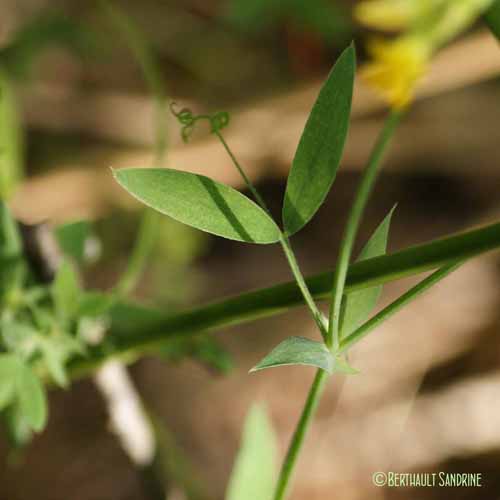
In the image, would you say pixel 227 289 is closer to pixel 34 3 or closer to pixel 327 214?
pixel 327 214

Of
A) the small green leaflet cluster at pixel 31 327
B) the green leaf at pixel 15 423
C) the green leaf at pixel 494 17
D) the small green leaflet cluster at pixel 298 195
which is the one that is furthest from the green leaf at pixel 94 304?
the green leaf at pixel 494 17

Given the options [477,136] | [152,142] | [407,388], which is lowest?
[407,388]

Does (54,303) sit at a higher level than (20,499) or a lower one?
lower

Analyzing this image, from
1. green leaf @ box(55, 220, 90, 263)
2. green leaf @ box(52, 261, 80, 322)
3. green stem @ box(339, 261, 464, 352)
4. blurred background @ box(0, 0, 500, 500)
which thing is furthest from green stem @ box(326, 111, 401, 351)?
blurred background @ box(0, 0, 500, 500)

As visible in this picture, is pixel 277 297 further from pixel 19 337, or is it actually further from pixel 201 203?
pixel 19 337

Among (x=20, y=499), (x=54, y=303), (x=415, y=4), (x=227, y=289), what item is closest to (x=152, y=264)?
(x=227, y=289)

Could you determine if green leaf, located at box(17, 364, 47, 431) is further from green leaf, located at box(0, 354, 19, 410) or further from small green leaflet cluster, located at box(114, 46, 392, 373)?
small green leaflet cluster, located at box(114, 46, 392, 373)
